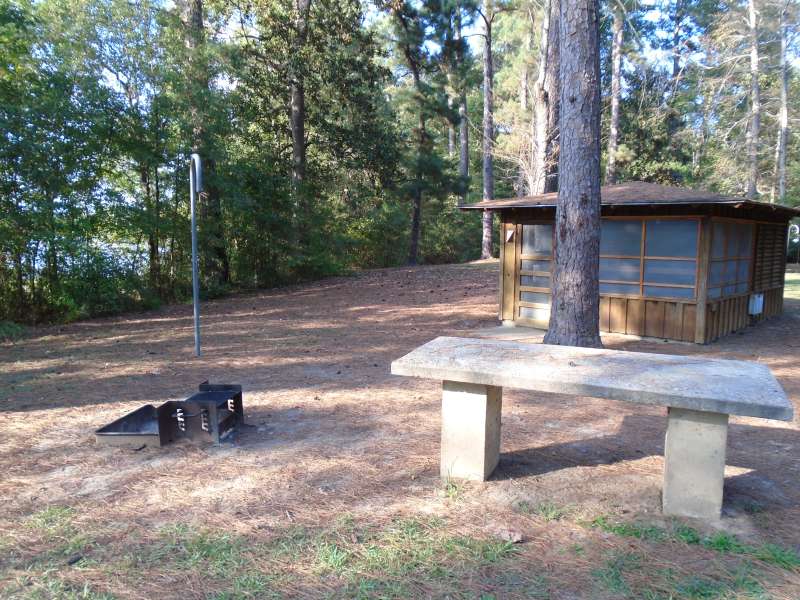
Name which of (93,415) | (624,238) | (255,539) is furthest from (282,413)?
(624,238)

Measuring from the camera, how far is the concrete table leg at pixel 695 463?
281cm

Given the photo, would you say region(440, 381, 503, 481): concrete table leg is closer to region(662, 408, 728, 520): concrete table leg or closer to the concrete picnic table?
the concrete picnic table

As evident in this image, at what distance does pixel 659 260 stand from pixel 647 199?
1045mm

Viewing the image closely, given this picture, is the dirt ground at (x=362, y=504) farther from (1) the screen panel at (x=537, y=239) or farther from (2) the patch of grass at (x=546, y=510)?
(1) the screen panel at (x=537, y=239)

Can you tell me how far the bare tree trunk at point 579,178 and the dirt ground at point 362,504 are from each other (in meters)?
1.56

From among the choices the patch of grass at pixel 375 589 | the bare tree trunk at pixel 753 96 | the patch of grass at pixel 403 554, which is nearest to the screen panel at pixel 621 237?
the patch of grass at pixel 403 554

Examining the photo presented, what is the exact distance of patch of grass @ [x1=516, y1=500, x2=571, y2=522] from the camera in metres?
2.91

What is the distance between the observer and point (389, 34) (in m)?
20.7

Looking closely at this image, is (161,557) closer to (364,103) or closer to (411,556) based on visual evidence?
(411,556)

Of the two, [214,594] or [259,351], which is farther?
[259,351]

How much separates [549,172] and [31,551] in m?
13.0

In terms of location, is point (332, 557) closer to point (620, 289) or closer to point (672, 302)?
point (672, 302)

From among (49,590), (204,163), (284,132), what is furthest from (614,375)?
(284,132)

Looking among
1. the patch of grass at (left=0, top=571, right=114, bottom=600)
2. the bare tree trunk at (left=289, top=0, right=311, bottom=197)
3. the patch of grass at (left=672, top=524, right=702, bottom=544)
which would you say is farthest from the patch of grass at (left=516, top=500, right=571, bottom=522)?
the bare tree trunk at (left=289, top=0, right=311, bottom=197)
